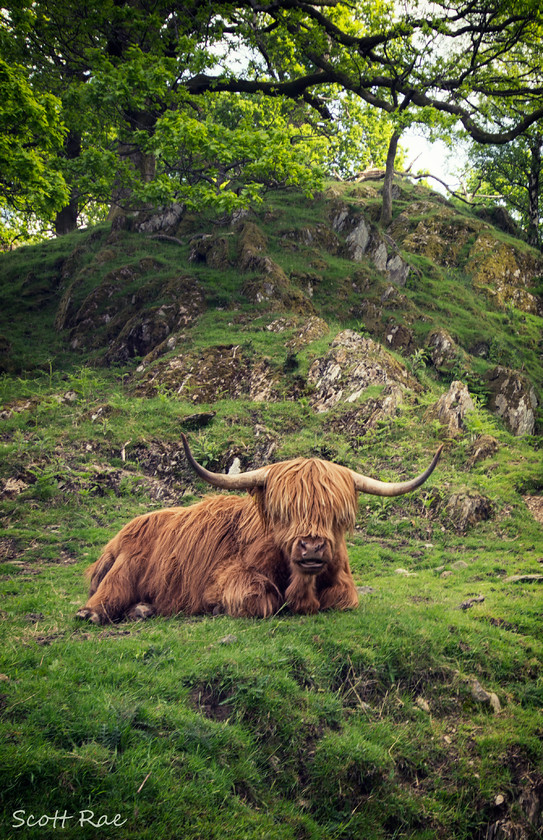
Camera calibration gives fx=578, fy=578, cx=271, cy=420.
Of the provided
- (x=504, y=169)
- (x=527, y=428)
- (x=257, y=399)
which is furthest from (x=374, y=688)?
(x=504, y=169)

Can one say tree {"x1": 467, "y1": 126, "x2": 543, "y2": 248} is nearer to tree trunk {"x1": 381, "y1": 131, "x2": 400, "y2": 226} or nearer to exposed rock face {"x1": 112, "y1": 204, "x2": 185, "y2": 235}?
tree trunk {"x1": 381, "y1": 131, "x2": 400, "y2": 226}

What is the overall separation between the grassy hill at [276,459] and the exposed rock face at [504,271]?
12cm

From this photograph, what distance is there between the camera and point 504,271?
1939 centimetres

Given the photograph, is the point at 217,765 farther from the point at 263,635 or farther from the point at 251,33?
the point at 251,33

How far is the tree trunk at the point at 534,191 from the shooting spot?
23.2 meters

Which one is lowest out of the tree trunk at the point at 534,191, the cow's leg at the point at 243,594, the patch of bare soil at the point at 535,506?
the cow's leg at the point at 243,594

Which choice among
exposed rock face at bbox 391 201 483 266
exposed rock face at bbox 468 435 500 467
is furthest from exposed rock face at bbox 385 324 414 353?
exposed rock face at bbox 391 201 483 266

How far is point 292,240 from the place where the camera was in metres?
17.6

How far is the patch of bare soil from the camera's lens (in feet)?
28.9

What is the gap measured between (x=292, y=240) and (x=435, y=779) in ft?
52.4

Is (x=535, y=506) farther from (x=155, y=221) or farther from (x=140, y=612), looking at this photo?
(x=155, y=221)

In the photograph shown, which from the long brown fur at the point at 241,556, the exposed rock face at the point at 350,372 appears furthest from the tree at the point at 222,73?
the long brown fur at the point at 241,556

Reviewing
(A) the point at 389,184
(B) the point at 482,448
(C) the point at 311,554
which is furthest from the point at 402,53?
(C) the point at 311,554

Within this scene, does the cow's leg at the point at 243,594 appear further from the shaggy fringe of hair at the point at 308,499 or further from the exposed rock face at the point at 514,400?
the exposed rock face at the point at 514,400
